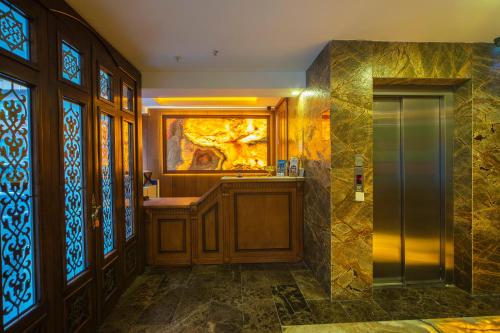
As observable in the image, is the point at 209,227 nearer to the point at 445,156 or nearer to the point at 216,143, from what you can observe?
the point at 216,143

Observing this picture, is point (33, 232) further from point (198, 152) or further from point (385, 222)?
point (198, 152)

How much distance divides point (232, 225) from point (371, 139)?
2.12 meters

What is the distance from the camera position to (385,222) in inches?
107

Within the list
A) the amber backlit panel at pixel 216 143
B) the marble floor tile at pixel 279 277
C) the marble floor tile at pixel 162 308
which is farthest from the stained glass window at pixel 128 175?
the amber backlit panel at pixel 216 143

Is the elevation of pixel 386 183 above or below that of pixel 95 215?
above

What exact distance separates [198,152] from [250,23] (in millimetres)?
3743

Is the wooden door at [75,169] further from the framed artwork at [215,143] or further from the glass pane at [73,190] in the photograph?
the framed artwork at [215,143]

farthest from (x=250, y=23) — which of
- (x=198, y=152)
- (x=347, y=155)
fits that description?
(x=198, y=152)

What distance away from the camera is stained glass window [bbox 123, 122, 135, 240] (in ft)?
9.19

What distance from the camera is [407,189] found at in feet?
9.01

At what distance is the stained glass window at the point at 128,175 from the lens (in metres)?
2.80

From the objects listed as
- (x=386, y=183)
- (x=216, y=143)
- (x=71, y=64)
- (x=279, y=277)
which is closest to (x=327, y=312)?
(x=279, y=277)

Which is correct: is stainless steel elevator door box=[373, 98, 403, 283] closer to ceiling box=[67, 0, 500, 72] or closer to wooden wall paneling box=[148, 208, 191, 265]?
ceiling box=[67, 0, 500, 72]

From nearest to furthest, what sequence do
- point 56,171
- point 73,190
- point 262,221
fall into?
point 56,171 → point 73,190 → point 262,221
